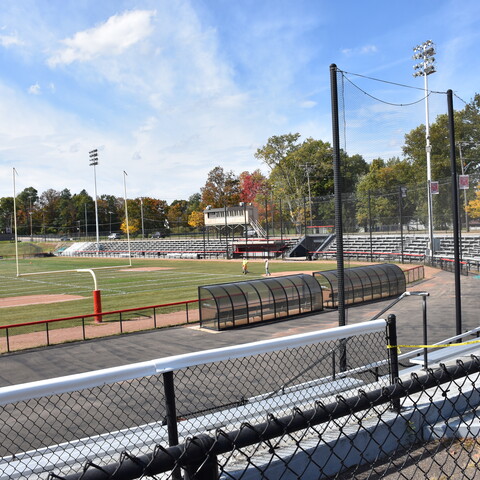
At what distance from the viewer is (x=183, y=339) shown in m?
18.6

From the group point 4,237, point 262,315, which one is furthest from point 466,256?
point 4,237

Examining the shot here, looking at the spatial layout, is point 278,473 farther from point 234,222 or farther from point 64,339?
point 234,222

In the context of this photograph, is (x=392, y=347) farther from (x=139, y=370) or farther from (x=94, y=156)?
→ (x=94, y=156)

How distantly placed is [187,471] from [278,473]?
10.9 feet

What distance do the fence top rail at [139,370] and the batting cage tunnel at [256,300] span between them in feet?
50.6

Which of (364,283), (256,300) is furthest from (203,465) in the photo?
(364,283)

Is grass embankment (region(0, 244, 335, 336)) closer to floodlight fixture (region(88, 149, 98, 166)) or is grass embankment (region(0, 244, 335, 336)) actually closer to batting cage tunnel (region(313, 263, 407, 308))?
batting cage tunnel (region(313, 263, 407, 308))

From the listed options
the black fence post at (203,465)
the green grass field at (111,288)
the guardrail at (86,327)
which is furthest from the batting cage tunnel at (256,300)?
the black fence post at (203,465)

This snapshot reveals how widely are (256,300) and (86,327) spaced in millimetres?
7450

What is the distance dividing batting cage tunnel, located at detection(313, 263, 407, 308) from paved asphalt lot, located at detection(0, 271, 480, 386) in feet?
6.47

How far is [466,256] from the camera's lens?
31562mm

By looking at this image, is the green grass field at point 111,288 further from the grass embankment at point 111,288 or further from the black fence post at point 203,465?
the black fence post at point 203,465

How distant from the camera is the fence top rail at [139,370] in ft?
10.9

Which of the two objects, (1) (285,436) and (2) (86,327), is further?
(2) (86,327)
